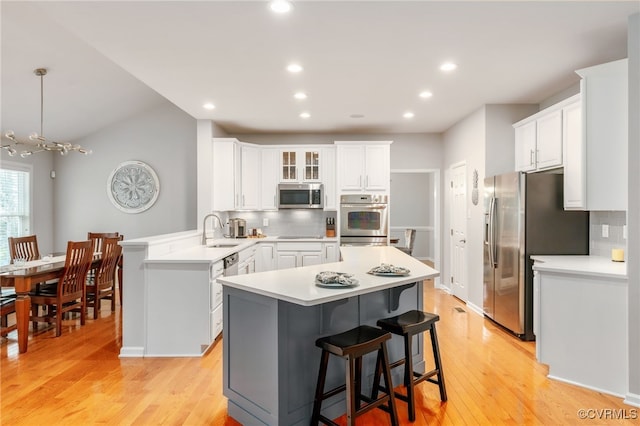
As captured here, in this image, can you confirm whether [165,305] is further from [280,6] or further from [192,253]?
[280,6]

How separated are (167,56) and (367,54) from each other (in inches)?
67.9

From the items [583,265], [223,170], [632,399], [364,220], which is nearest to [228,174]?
[223,170]

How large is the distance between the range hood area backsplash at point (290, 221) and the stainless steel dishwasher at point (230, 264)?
211cm

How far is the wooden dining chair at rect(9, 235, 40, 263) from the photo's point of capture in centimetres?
465

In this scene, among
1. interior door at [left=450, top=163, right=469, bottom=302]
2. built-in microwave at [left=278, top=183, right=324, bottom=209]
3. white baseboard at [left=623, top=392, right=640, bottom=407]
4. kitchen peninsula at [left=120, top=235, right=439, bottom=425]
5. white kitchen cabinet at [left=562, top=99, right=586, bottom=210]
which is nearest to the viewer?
kitchen peninsula at [left=120, top=235, right=439, bottom=425]

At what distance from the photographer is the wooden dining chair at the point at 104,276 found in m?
4.62

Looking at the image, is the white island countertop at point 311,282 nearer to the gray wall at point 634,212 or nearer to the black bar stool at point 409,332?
the black bar stool at point 409,332

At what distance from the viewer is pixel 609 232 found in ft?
11.8

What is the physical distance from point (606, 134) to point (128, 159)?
6.60 metres

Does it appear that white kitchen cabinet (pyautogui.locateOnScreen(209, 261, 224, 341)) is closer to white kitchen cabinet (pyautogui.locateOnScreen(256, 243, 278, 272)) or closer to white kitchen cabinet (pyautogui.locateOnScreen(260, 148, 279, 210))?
white kitchen cabinet (pyautogui.locateOnScreen(256, 243, 278, 272))

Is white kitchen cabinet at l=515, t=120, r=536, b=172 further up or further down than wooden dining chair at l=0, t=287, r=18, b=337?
further up

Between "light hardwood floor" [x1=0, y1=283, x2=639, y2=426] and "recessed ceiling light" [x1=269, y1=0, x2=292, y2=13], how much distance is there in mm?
2643

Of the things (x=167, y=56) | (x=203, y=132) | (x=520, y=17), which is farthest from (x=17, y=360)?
(x=520, y=17)

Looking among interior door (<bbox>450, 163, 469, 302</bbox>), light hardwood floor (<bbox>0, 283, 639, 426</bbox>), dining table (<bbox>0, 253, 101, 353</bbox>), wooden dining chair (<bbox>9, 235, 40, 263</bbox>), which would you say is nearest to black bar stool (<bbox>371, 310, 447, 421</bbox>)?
light hardwood floor (<bbox>0, 283, 639, 426</bbox>)
